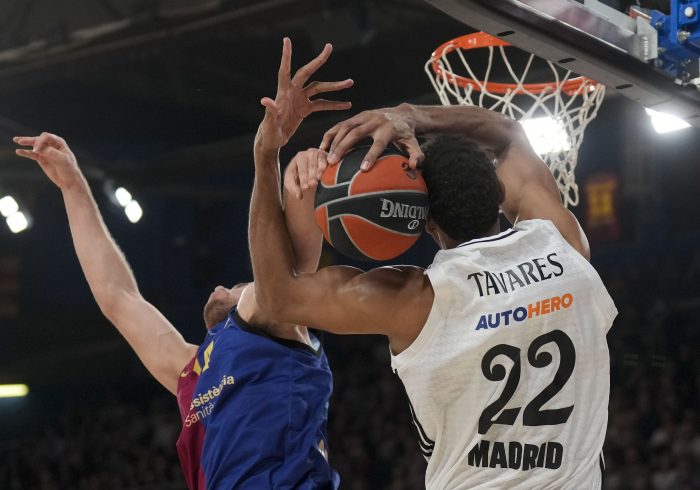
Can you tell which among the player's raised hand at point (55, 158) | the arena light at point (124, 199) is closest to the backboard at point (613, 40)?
the player's raised hand at point (55, 158)

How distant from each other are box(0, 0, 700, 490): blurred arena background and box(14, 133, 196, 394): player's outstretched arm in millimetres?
5408

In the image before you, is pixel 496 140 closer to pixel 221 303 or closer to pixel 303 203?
pixel 303 203

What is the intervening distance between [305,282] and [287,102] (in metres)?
0.45

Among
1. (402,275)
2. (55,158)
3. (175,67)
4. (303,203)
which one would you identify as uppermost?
(175,67)

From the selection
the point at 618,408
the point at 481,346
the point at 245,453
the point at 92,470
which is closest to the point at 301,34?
the point at 618,408

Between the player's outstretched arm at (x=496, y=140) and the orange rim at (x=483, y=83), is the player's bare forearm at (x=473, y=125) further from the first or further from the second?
the orange rim at (x=483, y=83)

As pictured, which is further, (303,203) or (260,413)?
(260,413)

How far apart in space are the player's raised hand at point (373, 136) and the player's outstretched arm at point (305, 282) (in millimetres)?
66

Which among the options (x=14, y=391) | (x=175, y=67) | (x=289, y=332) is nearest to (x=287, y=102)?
(x=289, y=332)

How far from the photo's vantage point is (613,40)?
339cm

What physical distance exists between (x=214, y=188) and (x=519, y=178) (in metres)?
11.5

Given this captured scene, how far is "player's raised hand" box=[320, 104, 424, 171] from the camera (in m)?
2.17

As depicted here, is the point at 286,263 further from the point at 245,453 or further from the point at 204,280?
the point at 204,280

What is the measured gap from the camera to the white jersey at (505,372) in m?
2.09
